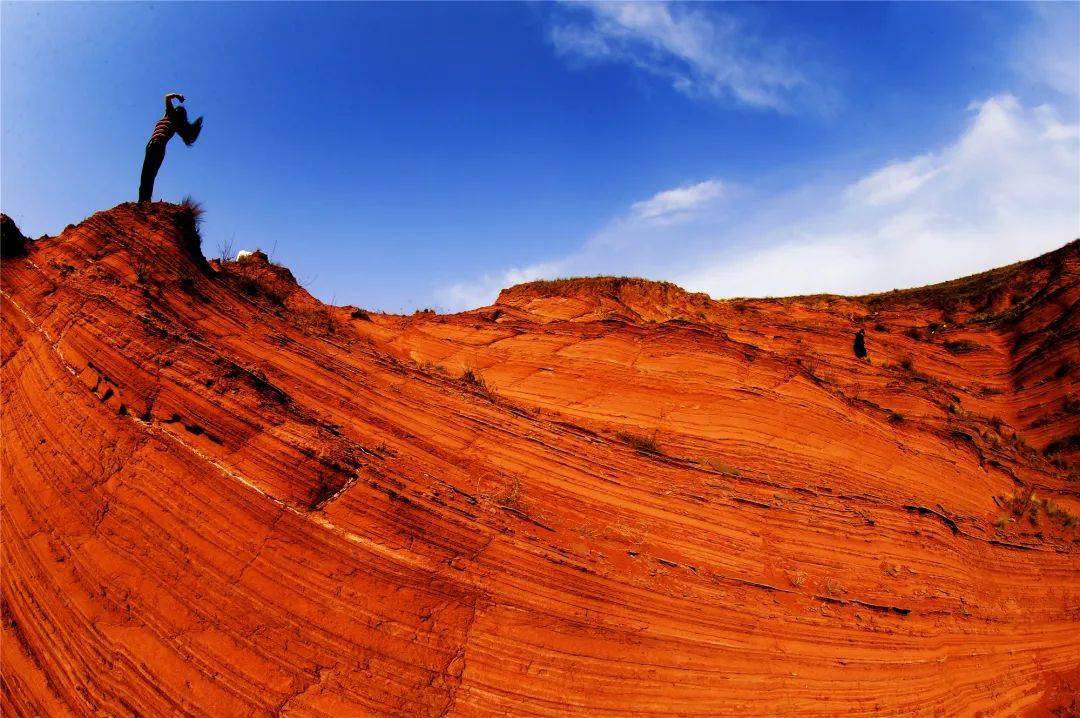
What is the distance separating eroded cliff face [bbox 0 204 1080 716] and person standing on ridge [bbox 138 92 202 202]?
4.80 feet

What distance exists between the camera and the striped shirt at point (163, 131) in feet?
32.1

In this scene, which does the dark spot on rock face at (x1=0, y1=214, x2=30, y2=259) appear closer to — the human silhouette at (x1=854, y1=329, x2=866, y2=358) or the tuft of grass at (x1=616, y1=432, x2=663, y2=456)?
the tuft of grass at (x1=616, y1=432, x2=663, y2=456)

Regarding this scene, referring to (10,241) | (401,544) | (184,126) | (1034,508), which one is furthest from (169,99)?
(1034,508)

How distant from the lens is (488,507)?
23.7 feet

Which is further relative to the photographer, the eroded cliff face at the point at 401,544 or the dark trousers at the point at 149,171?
the dark trousers at the point at 149,171

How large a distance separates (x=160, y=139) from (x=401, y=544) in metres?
8.45

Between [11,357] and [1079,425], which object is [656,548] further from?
[1079,425]

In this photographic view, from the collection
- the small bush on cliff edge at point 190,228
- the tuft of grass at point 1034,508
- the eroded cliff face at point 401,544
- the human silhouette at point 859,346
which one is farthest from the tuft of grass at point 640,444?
the human silhouette at point 859,346

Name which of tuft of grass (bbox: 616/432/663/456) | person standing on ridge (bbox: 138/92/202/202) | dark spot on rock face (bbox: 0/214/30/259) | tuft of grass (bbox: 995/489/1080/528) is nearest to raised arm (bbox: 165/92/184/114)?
person standing on ridge (bbox: 138/92/202/202)

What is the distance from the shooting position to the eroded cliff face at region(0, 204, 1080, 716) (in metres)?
5.90

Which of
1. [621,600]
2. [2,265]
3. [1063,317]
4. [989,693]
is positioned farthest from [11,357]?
[1063,317]

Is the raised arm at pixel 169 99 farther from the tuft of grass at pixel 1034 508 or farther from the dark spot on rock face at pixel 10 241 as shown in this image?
the tuft of grass at pixel 1034 508

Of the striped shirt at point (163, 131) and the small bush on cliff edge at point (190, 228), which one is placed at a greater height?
the striped shirt at point (163, 131)

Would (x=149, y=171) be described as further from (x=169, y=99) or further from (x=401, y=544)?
(x=401, y=544)
